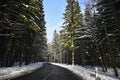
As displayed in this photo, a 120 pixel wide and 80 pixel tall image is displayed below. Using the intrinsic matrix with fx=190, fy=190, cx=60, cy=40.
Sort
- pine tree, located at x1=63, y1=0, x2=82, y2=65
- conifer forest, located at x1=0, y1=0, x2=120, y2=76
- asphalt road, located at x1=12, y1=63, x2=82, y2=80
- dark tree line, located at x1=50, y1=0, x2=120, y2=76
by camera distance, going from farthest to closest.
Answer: pine tree, located at x1=63, y1=0, x2=82, y2=65 → dark tree line, located at x1=50, y1=0, x2=120, y2=76 → conifer forest, located at x1=0, y1=0, x2=120, y2=76 → asphalt road, located at x1=12, y1=63, x2=82, y2=80

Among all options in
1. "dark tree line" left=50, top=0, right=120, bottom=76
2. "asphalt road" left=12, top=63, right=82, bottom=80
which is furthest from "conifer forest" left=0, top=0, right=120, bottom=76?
"asphalt road" left=12, top=63, right=82, bottom=80

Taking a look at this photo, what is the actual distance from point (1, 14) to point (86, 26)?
61.4ft

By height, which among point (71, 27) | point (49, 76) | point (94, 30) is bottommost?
point (49, 76)

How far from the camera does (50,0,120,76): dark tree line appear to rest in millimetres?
Result: 19938

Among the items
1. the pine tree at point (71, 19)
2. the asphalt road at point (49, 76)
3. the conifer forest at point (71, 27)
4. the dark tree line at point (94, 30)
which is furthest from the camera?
the pine tree at point (71, 19)

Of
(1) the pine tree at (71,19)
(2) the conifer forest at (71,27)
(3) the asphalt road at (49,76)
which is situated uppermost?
(1) the pine tree at (71,19)

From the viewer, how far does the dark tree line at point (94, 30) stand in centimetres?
1994

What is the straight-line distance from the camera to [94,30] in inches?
1218

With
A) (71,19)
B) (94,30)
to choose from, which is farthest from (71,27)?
(94,30)

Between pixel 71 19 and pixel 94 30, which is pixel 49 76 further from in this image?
pixel 71 19

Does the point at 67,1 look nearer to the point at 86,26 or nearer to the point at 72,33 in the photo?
the point at 72,33

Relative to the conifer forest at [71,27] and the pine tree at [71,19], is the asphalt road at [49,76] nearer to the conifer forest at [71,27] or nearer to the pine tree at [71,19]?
the conifer forest at [71,27]

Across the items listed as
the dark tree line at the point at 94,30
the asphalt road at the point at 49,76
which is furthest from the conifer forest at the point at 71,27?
the asphalt road at the point at 49,76

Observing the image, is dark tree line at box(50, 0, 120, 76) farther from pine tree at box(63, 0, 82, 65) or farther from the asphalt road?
the asphalt road
